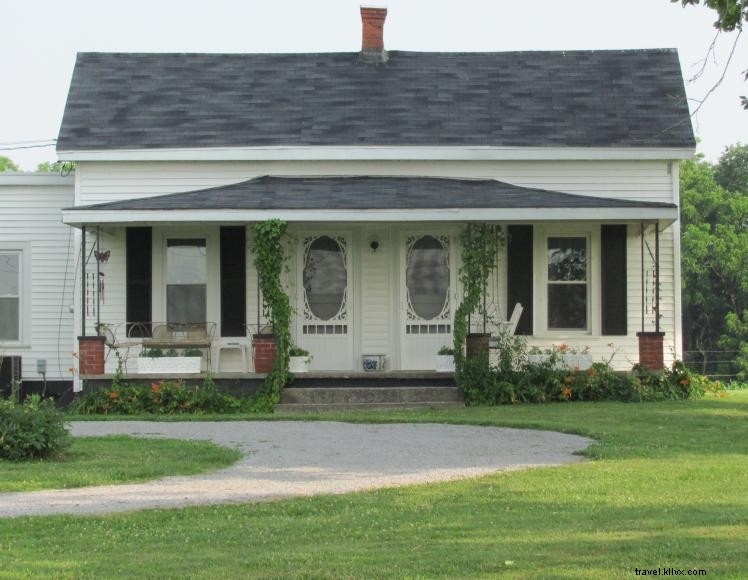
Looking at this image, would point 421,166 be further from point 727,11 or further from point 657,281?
point 727,11

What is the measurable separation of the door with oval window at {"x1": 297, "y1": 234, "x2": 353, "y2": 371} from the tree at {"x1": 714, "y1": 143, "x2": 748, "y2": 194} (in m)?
38.0

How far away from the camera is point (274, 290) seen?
17.8m

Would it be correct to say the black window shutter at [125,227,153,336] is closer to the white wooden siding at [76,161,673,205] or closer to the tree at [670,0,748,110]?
the white wooden siding at [76,161,673,205]

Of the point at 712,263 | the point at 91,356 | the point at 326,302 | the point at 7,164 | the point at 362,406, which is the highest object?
the point at 7,164

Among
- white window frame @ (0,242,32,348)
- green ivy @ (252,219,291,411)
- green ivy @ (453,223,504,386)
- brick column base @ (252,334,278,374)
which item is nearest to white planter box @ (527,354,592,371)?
green ivy @ (453,223,504,386)

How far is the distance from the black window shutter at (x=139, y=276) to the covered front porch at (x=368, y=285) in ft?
0.05

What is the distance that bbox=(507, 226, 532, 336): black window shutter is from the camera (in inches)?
765

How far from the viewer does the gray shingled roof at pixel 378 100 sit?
19.9m

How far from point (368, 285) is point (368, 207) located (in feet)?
6.58

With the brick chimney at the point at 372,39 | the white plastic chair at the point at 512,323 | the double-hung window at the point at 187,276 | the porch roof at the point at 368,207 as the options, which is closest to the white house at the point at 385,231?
the double-hung window at the point at 187,276

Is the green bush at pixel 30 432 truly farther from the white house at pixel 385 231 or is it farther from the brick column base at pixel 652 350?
the brick column base at pixel 652 350

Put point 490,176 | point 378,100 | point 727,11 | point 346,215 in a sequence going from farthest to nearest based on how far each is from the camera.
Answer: point 378,100 → point 490,176 → point 346,215 → point 727,11

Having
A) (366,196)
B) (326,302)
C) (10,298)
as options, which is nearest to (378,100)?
(366,196)

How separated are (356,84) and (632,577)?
612 inches
